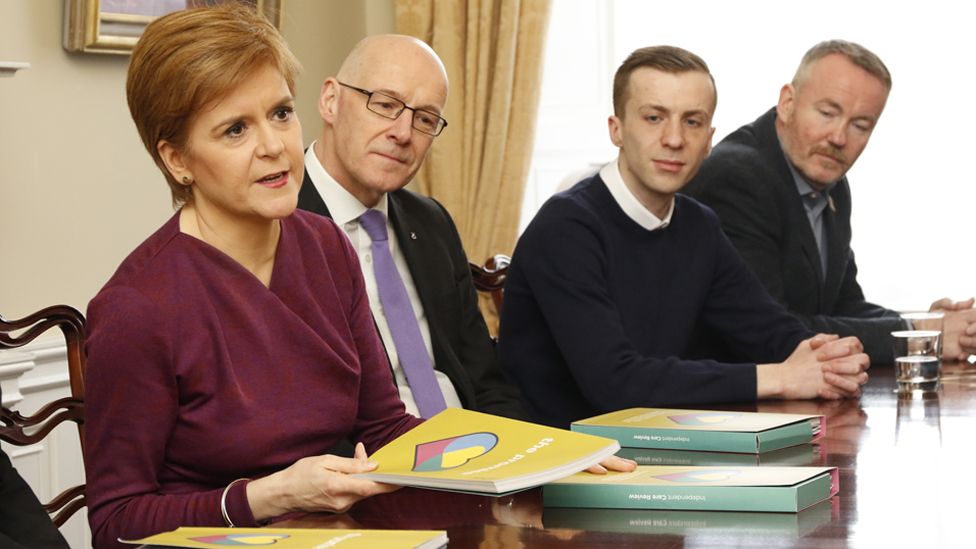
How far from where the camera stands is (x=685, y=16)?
487 cm

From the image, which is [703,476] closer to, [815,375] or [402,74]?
[815,375]

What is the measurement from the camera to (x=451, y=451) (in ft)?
4.69

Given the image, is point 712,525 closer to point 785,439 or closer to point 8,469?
point 785,439

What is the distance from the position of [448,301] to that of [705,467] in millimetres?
1248

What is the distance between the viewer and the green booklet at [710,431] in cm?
173

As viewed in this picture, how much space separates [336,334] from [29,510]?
0.47 metres

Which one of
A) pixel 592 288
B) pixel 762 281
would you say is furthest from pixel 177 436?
pixel 762 281

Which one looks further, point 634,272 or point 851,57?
point 851,57

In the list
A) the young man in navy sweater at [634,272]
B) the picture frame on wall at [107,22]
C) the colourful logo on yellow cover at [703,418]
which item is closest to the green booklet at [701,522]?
the colourful logo on yellow cover at [703,418]

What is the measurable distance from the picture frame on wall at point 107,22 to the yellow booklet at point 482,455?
2.06m

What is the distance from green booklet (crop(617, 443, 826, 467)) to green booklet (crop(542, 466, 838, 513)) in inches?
7.4

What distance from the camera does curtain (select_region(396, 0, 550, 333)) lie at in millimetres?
4859

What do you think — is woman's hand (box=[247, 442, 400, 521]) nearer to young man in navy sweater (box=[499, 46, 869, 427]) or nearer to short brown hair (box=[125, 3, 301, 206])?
short brown hair (box=[125, 3, 301, 206])

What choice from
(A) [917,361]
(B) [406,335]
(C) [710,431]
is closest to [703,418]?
(C) [710,431]
